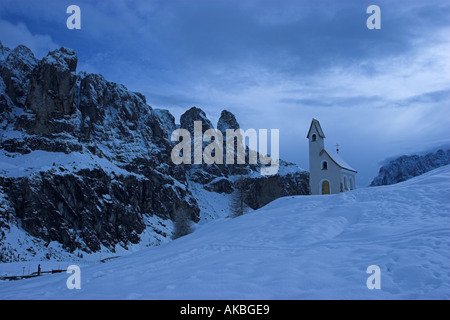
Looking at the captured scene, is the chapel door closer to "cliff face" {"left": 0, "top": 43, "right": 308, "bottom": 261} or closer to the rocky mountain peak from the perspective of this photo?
"cliff face" {"left": 0, "top": 43, "right": 308, "bottom": 261}

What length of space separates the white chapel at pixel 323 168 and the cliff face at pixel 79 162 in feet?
150

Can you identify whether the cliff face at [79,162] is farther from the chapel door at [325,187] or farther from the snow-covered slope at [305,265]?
the snow-covered slope at [305,265]

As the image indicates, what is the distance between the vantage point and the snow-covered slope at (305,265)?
7824mm

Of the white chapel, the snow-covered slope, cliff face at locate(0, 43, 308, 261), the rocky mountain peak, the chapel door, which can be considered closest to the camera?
the snow-covered slope

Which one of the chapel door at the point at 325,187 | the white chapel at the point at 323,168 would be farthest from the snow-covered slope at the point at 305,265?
the chapel door at the point at 325,187

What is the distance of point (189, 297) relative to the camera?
782cm

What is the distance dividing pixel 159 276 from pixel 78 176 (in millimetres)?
114526

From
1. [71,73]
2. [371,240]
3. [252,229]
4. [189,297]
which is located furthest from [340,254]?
[71,73]

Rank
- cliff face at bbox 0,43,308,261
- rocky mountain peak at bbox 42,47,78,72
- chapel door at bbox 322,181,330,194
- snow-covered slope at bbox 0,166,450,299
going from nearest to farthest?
snow-covered slope at bbox 0,166,450,299 < chapel door at bbox 322,181,330,194 < cliff face at bbox 0,43,308,261 < rocky mountain peak at bbox 42,47,78,72

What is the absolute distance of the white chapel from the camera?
40.3 metres

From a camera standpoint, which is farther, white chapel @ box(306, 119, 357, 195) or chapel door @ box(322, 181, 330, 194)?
chapel door @ box(322, 181, 330, 194)

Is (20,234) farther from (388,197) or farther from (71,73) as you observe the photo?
(388,197)

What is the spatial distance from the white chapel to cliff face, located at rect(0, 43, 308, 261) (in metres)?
45.8

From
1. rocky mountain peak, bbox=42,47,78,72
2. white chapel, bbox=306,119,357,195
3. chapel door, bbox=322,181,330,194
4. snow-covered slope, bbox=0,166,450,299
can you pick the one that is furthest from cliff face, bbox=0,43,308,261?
snow-covered slope, bbox=0,166,450,299
